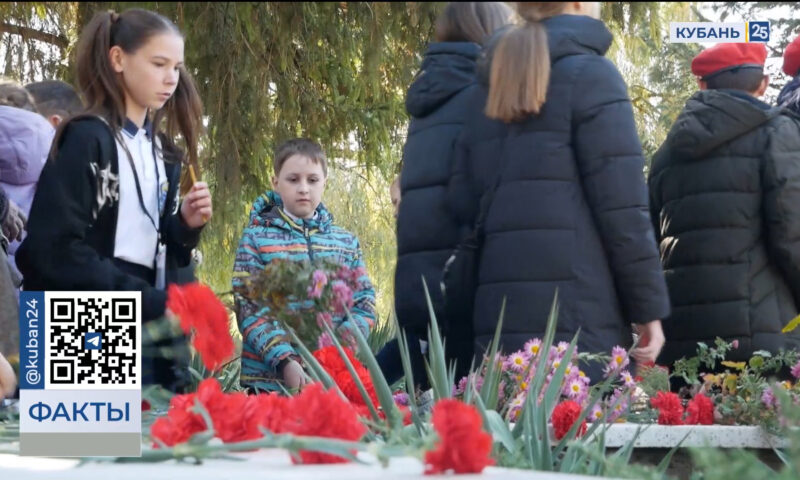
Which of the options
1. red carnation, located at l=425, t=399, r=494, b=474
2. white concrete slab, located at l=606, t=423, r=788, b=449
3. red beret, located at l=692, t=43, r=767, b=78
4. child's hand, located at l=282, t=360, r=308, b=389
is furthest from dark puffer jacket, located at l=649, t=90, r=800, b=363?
red carnation, located at l=425, t=399, r=494, b=474

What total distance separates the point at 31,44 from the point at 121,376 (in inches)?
28.7

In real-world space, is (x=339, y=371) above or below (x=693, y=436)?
above

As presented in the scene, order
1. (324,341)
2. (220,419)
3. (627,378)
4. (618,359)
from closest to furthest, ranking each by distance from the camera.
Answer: (220,419) → (324,341) → (618,359) → (627,378)

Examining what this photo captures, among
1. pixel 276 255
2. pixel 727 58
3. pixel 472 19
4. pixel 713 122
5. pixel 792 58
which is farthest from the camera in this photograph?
pixel 792 58

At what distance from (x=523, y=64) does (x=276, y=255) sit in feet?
4.93

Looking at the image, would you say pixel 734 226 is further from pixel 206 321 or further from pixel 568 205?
pixel 206 321

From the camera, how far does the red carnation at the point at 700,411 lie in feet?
11.5

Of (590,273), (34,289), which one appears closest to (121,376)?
(34,289)

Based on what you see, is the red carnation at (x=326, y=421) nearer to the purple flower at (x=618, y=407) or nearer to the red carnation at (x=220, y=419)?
the red carnation at (x=220, y=419)

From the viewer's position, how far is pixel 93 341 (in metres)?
2.00

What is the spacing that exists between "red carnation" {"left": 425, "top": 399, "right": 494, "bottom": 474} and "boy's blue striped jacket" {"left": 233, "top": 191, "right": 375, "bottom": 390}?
959 mm

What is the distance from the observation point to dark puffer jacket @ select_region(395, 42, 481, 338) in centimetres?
253

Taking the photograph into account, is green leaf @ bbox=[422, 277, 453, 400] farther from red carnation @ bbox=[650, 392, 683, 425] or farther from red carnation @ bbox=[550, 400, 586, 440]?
red carnation @ bbox=[650, 392, 683, 425]

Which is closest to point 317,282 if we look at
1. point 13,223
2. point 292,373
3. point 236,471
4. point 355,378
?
point 355,378
